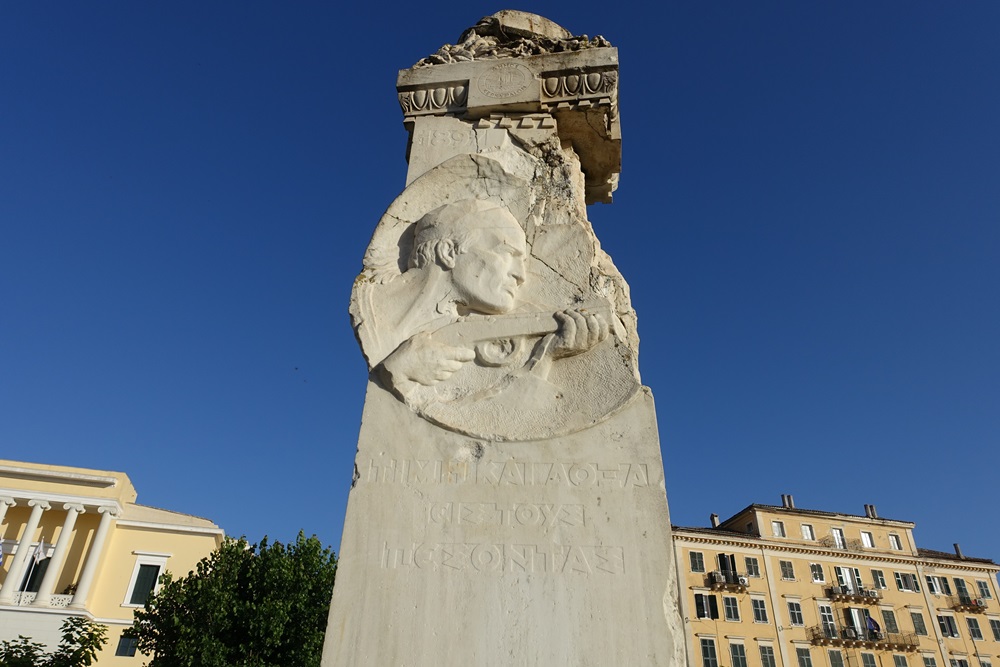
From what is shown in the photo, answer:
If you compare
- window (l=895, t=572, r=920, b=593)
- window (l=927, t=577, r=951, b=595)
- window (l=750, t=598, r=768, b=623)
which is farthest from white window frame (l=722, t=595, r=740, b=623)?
window (l=927, t=577, r=951, b=595)

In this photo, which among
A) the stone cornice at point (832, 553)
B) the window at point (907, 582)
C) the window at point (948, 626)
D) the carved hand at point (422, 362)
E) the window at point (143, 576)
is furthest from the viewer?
the window at point (907, 582)

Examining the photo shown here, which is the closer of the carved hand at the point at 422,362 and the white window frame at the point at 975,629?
the carved hand at the point at 422,362

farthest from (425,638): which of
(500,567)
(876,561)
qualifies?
(876,561)

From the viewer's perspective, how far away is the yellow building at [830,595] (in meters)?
31.8

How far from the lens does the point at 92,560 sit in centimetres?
2945

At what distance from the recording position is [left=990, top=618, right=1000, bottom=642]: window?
34.4m

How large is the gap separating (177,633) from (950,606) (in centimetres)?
3667

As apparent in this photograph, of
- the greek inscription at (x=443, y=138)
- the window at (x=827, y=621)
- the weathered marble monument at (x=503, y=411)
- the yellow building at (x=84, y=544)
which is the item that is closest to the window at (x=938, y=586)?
the window at (x=827, y=621)

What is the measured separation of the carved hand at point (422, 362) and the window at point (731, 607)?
33.0 meters

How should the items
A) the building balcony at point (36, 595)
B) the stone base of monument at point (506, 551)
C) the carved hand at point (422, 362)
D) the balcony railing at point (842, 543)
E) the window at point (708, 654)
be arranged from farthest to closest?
the balcony railing at point (842, 543) < the window at point (708, 654) < the building balcony at point (36, 595) < the carved hand at point (422, 362) < the stone base of monument at point (506, 551)

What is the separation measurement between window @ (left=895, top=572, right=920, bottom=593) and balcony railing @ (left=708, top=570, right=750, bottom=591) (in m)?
8.83

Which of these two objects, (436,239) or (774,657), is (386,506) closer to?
(436,239)

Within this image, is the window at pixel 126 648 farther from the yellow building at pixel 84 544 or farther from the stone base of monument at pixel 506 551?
the stone base of monument at pixel 506 551

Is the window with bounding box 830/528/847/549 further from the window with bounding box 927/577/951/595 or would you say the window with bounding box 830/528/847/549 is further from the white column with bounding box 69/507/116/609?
the white column with bounding box 69/507/116/609
